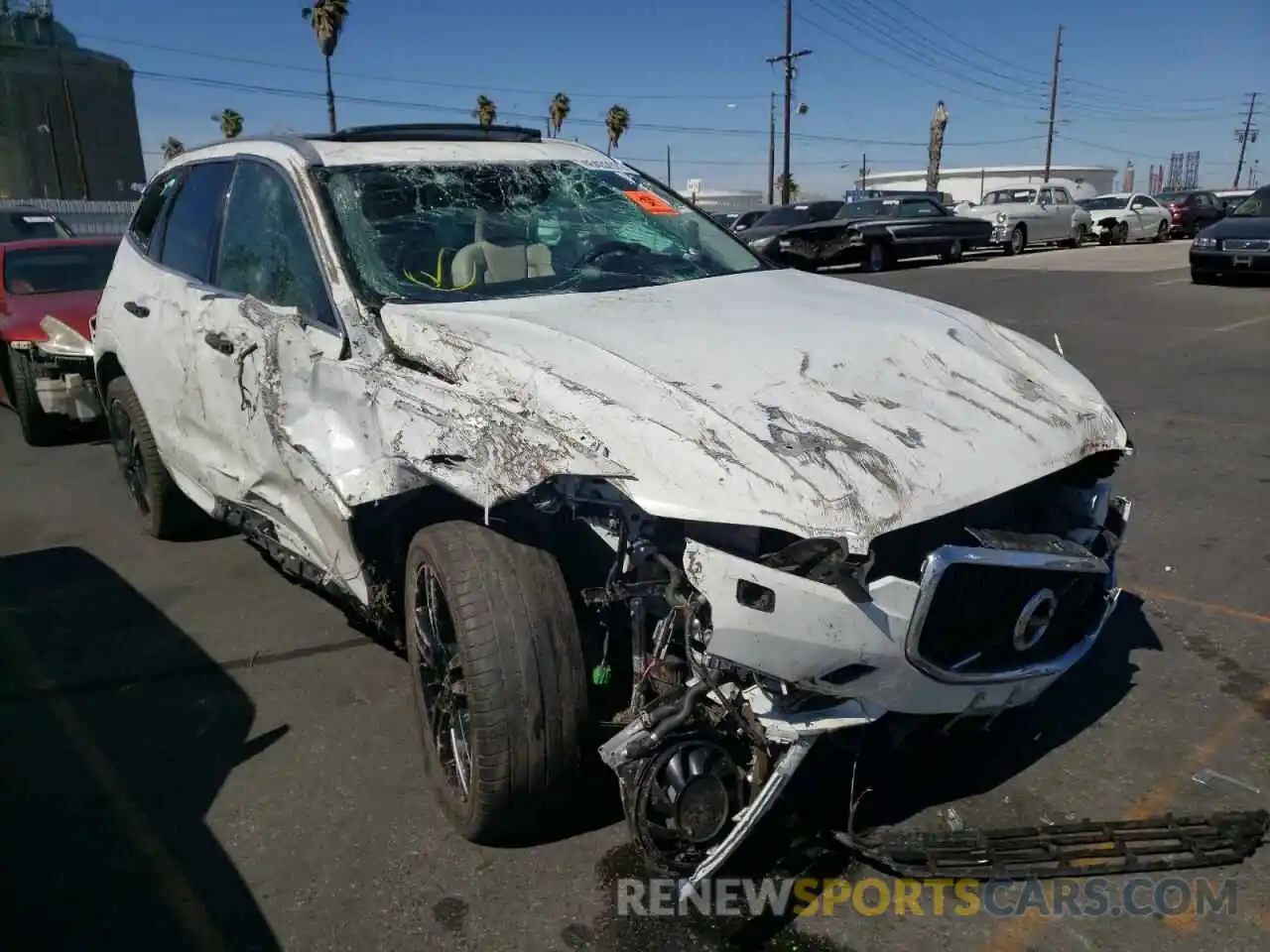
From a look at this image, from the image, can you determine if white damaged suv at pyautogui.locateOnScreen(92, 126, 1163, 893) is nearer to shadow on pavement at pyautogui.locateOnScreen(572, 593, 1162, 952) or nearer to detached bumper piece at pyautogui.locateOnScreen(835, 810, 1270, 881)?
shadow on pavement at pyautogui.locateOnScreen(572, 593, 1162, 952)

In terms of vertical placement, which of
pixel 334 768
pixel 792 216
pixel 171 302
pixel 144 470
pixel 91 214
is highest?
pixel 171 302

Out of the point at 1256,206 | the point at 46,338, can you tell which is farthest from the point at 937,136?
the point at 46,338

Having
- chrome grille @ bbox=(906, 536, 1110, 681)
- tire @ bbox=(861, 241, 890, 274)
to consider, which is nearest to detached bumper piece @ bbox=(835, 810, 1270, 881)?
chrome grille @ bbox=(906, 536, 1110, 681)

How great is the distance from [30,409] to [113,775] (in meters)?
5.11

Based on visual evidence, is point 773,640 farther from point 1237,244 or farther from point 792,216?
point 792,216

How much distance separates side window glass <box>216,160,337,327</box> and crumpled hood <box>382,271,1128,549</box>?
49cm

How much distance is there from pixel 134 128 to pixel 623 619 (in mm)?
65552

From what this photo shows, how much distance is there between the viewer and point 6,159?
5091 centimetres

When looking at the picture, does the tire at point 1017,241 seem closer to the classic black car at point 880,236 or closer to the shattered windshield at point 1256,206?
the classic black car at point 880,236

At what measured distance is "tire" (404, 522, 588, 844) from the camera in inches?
96.1

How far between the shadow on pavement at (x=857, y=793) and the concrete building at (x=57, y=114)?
176 feet

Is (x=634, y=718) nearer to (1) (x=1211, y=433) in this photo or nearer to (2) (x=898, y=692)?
(2) (x=898, y=692)

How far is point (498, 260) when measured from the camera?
11.5 feet

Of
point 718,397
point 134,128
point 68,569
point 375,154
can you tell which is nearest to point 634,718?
point 718,397
